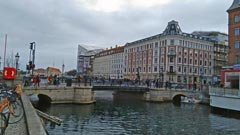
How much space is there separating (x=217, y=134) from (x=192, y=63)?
2868 inches

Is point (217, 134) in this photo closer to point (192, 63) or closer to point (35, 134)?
point (35, 134)

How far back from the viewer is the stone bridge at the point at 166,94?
1825 inches

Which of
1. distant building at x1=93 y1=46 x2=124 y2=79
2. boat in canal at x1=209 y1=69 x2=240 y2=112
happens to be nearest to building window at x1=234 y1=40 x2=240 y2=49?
boat in canal at x1=209 y1=69 x2=240 y2=112

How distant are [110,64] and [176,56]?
174 ft

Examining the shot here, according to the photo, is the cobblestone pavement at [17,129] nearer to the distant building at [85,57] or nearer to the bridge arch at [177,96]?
the bridge arch at [177,96]

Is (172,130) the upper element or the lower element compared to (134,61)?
lower

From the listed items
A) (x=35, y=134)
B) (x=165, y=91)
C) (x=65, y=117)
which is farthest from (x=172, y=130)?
(x=165, y=91)

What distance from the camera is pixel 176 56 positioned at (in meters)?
85.1

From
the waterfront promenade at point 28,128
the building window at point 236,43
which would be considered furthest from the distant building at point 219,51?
the waterfront promenade at point 28,128

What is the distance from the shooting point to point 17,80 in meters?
31.0

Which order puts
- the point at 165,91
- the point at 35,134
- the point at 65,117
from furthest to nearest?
the point at 165,91, the point at 65,117, the point at 35,134

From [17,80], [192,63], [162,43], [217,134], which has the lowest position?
[217,134]

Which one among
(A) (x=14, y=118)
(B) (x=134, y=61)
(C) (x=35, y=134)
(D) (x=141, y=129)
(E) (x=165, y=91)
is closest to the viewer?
(C) (x=35, y=134)

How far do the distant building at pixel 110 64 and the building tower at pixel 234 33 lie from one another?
70494mm
